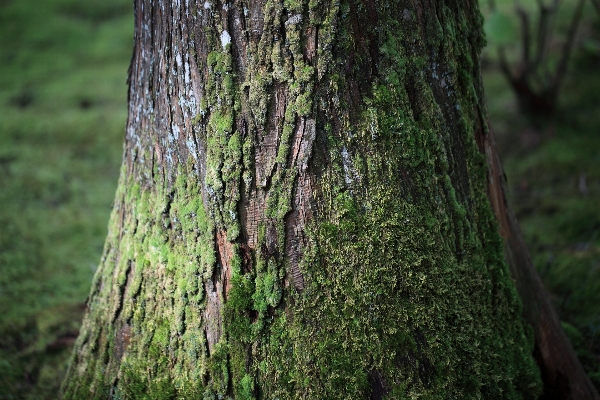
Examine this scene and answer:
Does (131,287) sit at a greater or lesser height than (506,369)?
greater

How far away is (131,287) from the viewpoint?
1725 millimetres

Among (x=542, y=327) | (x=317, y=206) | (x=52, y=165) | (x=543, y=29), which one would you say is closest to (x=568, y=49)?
(x=543, y=29)

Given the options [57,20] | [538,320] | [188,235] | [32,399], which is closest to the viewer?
[188,235]

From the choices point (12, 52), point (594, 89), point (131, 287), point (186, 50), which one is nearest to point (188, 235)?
point (131, 287)

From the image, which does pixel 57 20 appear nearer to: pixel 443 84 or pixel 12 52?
pixel 12 52

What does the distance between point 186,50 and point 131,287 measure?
0.88 m

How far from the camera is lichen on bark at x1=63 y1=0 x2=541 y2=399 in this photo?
1.42 metres

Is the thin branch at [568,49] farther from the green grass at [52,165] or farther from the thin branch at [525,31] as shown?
the green grass at [52,165]

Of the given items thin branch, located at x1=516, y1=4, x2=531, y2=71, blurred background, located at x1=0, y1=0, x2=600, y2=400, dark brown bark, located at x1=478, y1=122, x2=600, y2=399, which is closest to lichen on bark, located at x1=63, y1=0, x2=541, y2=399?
dark brown bark, located at x1=478, y1=122, x2=600, y2=399

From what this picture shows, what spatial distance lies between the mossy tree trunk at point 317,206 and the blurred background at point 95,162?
0.99 metres

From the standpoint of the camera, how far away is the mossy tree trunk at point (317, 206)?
4.65 feet

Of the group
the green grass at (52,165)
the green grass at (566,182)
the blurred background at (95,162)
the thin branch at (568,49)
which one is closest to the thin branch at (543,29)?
the blurred background at (95,162)

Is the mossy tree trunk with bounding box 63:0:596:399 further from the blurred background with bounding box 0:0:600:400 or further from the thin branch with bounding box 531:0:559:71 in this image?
the thin branch with bounding box 531:0:559:71

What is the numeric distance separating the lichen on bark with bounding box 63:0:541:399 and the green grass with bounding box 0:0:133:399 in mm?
1213
